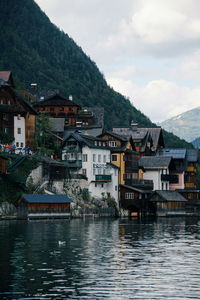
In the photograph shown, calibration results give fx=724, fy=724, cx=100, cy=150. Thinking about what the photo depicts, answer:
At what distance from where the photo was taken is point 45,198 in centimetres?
12319

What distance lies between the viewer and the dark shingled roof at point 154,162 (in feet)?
549

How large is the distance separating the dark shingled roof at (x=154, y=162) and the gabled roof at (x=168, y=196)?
9.22 metres

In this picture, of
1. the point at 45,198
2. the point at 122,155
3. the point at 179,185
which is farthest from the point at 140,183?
the point at 45,198

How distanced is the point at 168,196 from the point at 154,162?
49.7 ft

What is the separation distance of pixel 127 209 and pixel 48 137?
26.3 metres

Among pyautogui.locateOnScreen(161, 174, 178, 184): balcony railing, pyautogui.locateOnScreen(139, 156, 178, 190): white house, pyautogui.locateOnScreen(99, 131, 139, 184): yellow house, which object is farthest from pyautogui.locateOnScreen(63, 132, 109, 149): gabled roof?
pyautogui.locateOnScreen(161, 174, 178, 184): balcony railing

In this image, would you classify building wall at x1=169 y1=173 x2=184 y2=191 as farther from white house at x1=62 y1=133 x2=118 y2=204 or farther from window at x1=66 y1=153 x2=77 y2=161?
window at x1=66 y1=153 x2=77 y2=161

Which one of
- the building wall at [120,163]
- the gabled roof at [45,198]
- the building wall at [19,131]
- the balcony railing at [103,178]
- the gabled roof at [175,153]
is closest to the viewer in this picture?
the gabled roof at [45,198]

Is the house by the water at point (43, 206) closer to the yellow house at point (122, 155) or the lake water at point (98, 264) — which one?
the lake water at point (98, 264)

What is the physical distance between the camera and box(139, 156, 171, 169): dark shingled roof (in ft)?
549

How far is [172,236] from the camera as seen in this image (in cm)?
9112

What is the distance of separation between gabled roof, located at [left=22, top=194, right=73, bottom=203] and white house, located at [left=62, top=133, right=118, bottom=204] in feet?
55.1

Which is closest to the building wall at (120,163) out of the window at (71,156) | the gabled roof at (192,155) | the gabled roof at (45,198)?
the window at (71,156)

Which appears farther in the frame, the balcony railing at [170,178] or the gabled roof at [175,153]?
the gabled roof at [175,153]
